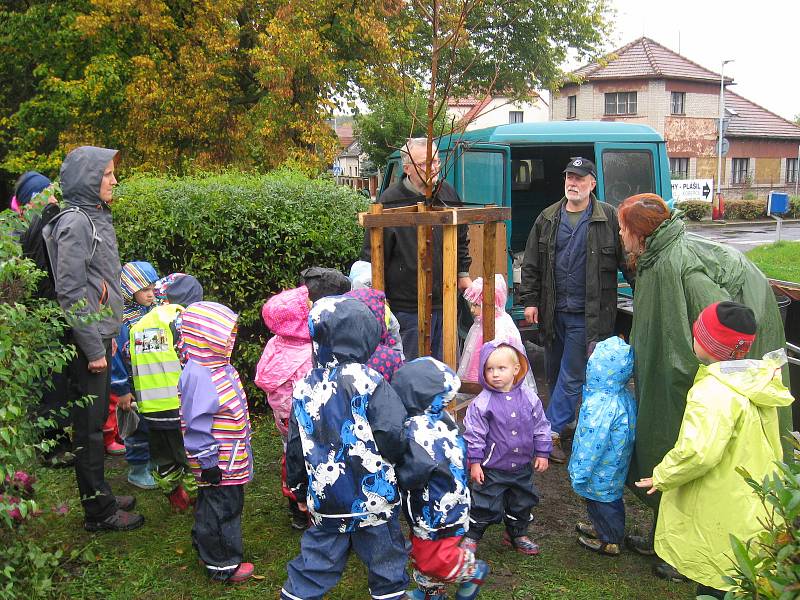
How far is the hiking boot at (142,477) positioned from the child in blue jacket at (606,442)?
8.91 ft

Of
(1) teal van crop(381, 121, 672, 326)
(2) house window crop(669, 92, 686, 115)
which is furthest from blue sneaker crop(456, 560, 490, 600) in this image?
(2) house window crop(669, 92, 686, 115)

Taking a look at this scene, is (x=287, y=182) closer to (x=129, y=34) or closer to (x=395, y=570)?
(x=395, y=570)

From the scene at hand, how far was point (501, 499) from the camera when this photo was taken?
3697 mm

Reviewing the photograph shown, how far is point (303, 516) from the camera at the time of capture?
4.00 m

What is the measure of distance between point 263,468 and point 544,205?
580 centimetres

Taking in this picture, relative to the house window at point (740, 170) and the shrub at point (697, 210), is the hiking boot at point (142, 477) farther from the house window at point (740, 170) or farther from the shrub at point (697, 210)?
the house window at point (740, 170)

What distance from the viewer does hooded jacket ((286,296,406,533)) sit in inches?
103

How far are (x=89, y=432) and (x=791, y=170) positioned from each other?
4829 cm

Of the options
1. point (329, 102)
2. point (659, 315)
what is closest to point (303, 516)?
point (659, 315)

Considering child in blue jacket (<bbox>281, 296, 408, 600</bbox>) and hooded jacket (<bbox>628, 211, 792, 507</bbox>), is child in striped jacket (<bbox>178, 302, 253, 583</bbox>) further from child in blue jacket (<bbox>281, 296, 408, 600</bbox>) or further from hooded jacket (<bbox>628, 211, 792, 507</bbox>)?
hooded jacket (<bbox>628, 211, 792, 507</bbox>)

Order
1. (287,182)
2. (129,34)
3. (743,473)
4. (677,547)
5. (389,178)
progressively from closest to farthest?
(743,473), (677,547), (287,182), (389,178), (129,34)

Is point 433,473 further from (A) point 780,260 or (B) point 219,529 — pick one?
(A) point 780,260

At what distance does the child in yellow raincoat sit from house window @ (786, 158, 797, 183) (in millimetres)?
46872

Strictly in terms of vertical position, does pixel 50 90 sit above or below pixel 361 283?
above
